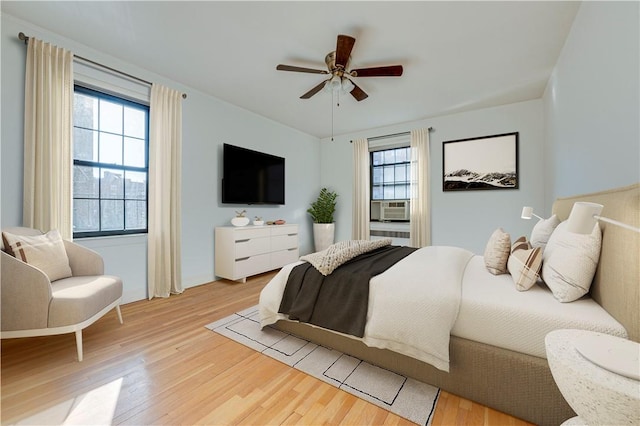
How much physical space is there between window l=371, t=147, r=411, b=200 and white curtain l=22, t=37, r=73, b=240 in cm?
445

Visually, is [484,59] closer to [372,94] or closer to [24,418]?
[372,94]

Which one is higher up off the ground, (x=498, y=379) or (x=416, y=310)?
(x=416, y=310)

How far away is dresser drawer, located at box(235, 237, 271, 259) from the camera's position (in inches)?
139

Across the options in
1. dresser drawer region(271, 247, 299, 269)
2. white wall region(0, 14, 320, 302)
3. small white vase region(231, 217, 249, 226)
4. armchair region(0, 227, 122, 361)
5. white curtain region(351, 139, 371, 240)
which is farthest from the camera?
white curtain region(351, 139, 371, 240)

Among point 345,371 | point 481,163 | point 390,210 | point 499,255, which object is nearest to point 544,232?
point 499,255

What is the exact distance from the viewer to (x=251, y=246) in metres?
3.70

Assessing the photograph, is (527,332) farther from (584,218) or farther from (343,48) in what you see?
(343,48)

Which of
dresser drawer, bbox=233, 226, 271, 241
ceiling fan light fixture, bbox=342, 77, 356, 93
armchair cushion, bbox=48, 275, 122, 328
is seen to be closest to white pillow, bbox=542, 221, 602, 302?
ceiling fan light fixture, bbox=342, 77, 356, 93

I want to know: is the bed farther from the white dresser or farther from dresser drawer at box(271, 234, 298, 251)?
dresser drawer at box(271, 234, 298, 251)

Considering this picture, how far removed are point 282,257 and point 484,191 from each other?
3.45 meters

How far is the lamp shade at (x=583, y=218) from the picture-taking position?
689mm

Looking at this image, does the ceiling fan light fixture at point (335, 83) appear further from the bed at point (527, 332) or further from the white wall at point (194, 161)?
the bed at point (527, 332)

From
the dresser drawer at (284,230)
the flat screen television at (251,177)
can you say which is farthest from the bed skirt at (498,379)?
the flat screen television at (251,177)

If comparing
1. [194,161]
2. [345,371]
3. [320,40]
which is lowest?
[345,371]
